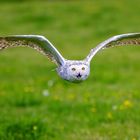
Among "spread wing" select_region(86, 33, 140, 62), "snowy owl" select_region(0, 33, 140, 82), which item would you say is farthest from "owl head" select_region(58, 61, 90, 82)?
"spread wing" select_region(86, 33, 140, 62)

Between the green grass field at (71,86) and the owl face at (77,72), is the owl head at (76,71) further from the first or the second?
the green grass field at (71,86)

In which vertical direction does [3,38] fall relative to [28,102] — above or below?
above

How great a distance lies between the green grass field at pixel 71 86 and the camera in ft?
28.9

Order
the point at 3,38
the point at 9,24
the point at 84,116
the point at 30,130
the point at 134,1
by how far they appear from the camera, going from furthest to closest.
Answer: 1. the point at 134,1
2. the point at 9,24
3. the point at 84,116
4. the point at 30,130
5. the point at 3,38

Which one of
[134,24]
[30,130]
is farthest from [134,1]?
[30,130]

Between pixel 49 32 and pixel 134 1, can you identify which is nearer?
pixel 49 32

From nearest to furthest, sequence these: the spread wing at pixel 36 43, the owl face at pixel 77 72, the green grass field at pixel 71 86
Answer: the owl face at pixel 77 72 < the spread wing at pixel 36 43 < the green grass field at pixel 71 86

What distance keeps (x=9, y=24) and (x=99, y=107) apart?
1517 centimetres

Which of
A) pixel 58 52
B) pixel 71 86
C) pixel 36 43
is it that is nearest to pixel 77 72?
pixel 58 52

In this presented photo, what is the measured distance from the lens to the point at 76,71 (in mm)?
5734

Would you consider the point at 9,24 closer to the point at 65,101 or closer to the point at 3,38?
the point at 65,101

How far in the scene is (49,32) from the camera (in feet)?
78.8

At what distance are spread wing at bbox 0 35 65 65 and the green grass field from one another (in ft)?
1.02

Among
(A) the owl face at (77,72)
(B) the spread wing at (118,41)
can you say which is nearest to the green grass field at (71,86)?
(B) the spread wing at (118,41)
